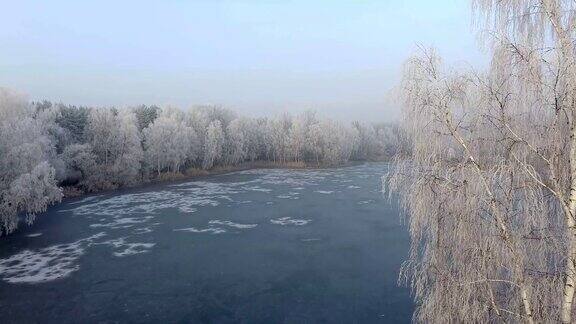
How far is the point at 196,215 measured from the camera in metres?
30.4

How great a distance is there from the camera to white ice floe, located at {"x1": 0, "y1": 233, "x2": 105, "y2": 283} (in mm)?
18266

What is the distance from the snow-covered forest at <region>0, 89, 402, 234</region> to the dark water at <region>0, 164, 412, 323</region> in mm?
3481

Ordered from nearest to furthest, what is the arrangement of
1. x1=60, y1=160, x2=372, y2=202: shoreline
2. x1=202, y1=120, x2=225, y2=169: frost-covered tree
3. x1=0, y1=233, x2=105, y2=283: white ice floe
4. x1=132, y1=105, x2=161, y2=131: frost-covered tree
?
1. x1=0, y1=233, x2=105, y2=283: white ice floe
2. x1=60, y1=160, x2=372, y2=202: shoreline
3. x1=202, y1=120, x2=225, y2=169: frost-covered tree
4. x1=132, y1=105, x2=161, y2=131: frost-covered tree

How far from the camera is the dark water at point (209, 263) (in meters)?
14.9

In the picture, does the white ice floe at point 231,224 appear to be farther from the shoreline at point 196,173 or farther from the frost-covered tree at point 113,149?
the frost-covered tree at point 113,149

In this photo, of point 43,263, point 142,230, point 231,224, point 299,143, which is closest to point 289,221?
point 231,224

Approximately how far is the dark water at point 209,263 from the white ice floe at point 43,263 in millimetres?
64

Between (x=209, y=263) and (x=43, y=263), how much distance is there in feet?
26.0

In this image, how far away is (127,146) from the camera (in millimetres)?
46094

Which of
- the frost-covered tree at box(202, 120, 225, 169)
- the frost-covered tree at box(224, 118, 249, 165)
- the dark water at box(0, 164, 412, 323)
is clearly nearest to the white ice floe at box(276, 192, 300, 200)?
the dark water at box(0, 164, 412, 323)

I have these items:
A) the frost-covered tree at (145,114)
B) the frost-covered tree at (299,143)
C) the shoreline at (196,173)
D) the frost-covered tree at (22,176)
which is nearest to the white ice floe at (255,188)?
the shoreline at (196,173)

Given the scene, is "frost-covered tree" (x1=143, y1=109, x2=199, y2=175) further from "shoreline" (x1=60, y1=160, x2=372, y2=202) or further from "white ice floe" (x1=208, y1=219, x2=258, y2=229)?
"white ice floe" (x1=208, y1=219, x2=258, y2=229)

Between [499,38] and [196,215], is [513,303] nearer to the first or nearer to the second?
[499,38]

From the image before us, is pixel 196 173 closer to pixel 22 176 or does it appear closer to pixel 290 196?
pixel 290 196
